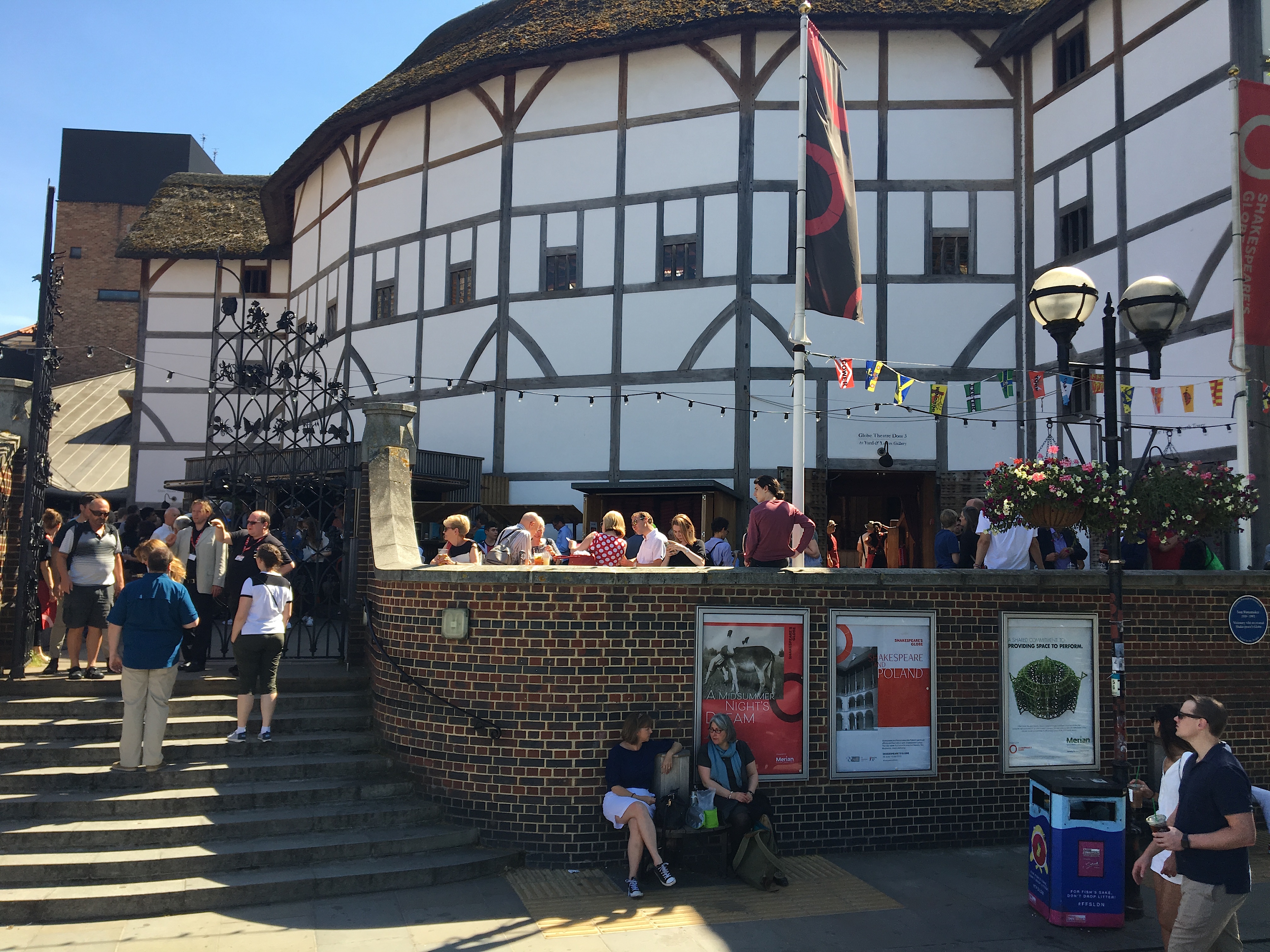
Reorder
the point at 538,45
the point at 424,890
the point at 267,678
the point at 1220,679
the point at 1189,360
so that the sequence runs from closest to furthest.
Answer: the point at 424,890 → the point at 267,678 → the point at 1220,679 → the point at 1189,360 → the point at 538,45

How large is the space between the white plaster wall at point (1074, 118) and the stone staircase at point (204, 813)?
48.1 feet

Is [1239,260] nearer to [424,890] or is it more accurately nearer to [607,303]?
[424,890]

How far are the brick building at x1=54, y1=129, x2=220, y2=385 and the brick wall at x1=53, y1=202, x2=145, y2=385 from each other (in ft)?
0.08

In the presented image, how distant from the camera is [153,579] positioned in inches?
307

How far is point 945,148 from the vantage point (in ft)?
59.3

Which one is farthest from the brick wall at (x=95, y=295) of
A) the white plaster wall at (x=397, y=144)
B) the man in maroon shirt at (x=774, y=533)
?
the man in maroon shirt at (x=774, y=533)

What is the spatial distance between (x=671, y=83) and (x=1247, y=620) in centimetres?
1390

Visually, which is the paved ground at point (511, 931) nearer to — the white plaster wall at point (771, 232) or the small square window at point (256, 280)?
the white plaster wall at point (771, 232)

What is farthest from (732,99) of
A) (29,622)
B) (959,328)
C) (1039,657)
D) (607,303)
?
(29,622)

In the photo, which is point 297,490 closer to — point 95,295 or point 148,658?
point 148,658

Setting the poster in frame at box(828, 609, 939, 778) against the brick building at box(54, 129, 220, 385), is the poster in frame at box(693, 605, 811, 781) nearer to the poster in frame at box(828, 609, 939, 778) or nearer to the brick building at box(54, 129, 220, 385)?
the poster in frame at box(828, 609, 939, 778)

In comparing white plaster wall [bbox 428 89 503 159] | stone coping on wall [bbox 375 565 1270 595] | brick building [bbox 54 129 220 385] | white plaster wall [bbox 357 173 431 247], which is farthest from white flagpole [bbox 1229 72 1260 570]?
brick building [bbox 54 129 220 385]

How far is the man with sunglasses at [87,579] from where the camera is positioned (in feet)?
29.5

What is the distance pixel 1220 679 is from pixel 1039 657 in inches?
69.4
